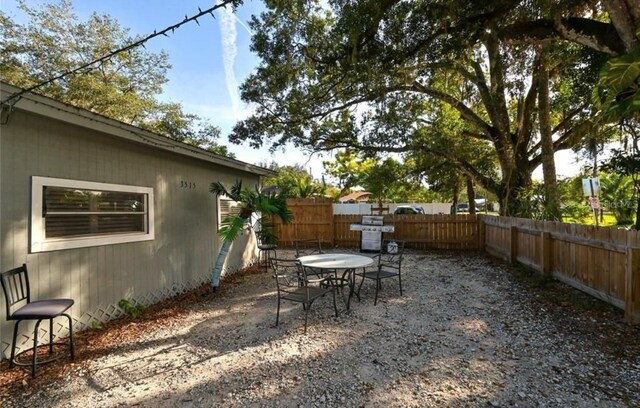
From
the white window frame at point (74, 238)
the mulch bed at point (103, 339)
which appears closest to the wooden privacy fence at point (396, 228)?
the mulch bed at point (103, 339)

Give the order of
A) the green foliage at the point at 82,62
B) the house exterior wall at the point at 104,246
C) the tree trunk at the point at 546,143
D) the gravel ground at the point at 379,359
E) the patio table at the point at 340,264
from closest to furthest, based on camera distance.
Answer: the gravel ground at the point at 379,359 → the house exterior wall at the point at 104,246 → the patio table at the point at 340,264 → the tree trunk at the point at 546,143 → the green foliage at the point at 82,62

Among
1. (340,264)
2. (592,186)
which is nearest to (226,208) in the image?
(340,264)

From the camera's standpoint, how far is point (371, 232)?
1027cm

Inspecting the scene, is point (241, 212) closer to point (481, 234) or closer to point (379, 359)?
point (379, 359)

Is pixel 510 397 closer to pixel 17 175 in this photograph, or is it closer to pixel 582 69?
pixel 17 175

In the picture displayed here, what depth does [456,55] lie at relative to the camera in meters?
5.82

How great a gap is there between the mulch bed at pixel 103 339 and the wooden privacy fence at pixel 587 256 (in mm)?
5542

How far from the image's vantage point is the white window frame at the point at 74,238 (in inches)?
136

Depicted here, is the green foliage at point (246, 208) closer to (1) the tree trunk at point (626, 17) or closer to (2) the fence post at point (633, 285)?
(2) the fence post at point (633, 285)

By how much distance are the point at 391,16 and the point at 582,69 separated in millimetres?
4618

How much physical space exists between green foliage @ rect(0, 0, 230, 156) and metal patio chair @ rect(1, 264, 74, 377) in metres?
9.34

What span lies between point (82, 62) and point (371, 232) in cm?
1323

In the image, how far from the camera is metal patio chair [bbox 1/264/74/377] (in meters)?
2.86

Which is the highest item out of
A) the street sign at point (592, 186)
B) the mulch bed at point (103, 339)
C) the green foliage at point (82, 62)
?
the green foliage at point (82, 62)
